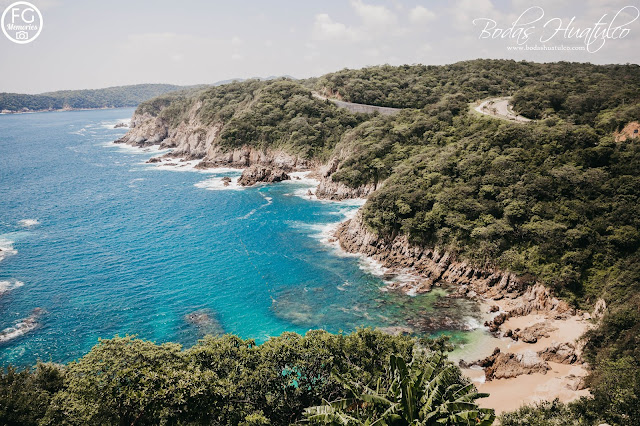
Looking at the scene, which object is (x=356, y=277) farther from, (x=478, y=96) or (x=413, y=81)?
(x=413, y=81)

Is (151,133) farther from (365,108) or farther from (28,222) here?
(365,108)

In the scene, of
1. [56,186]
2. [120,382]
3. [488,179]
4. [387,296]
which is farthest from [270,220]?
[56,186]

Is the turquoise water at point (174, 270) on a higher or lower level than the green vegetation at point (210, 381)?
lower

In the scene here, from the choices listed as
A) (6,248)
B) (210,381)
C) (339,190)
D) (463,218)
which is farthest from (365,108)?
(210,381)

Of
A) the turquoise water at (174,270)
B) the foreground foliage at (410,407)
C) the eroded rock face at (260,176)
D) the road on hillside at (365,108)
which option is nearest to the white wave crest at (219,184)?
the turquoise water at (174,270)

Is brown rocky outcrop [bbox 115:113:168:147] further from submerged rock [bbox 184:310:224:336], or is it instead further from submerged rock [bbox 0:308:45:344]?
submerged rock [bbox 184:310:224:336]

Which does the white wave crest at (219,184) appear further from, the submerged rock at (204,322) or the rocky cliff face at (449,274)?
the submerged rock at (204,322)
